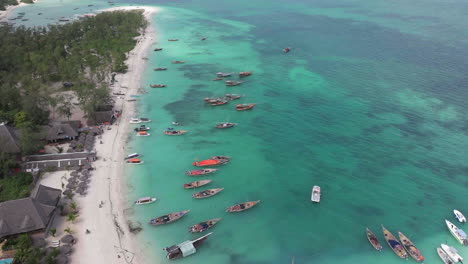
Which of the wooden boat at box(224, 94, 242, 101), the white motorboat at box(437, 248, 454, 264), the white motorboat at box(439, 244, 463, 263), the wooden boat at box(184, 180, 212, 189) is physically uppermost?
the wooden boat at box(224, 94, 242, 101)

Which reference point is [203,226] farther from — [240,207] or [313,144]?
[313,144]

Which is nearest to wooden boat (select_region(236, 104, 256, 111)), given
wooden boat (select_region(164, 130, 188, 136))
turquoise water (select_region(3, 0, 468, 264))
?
turquoise water (select_region(3, 0, 468, 264))

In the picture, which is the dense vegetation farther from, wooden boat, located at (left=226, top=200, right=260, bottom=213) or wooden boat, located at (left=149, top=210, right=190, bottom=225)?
wooden boat, located at (left=226, top=200, right=260, bottom=213)

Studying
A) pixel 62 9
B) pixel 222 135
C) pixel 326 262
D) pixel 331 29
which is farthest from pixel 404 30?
pixel 62 9

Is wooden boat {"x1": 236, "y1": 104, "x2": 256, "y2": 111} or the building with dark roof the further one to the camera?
wooden boat {"x1": 236, "y1": 104, "x2": 256, "y2": 111}

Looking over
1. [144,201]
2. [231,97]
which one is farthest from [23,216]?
[231,97]
